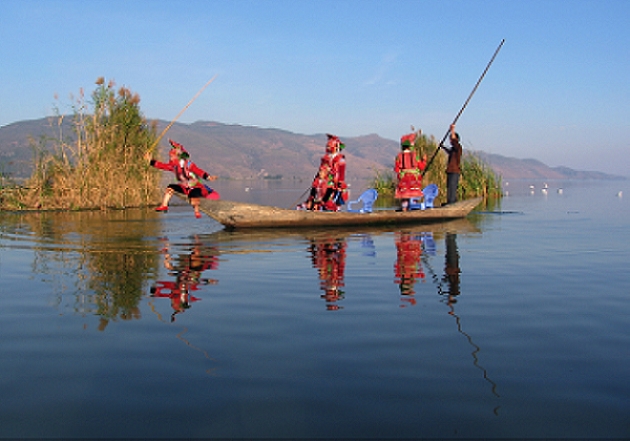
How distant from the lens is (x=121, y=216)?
17688mm

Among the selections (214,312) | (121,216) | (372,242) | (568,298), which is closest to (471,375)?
(214,312)

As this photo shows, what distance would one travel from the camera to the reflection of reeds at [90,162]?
20.0m

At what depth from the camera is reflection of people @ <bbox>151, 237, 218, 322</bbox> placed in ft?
20.8

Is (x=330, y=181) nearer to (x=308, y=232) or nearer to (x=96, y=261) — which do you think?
(x=308, y=232)

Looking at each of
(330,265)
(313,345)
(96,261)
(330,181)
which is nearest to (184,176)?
(330,181)

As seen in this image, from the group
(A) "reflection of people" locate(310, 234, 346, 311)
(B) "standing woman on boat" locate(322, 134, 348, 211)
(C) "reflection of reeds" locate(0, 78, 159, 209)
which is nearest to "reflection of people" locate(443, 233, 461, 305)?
(A) "reflection of people" locate(310, 234, 346, 311)

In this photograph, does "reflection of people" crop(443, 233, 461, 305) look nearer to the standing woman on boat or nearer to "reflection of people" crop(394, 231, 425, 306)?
"reflection of people" crop(394, 231, 425, 306)

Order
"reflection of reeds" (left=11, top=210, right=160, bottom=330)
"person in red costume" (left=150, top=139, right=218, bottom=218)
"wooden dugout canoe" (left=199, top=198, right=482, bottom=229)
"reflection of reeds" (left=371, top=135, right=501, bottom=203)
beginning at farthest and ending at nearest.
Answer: "reflection of reeds" (left=371, top=135, right=501, bottom=203), "person in red costume" (left=150, top=139, right=218, bottom=218), "wooden dugout canoe" (left=199, top=198, right=482, bottom=229), "reflection of reeds" (left=11, top=210, right=160, bottom=330)

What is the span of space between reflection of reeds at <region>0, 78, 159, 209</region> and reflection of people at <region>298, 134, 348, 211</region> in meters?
7.79

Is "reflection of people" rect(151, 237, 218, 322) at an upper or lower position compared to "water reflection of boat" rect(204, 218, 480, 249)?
lower

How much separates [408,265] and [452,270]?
0.69 metres

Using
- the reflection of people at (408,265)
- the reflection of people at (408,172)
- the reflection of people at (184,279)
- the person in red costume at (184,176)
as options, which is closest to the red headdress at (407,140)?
the reflection of people at (408,172)

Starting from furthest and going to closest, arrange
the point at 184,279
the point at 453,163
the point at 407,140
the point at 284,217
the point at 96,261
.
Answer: the point at 453,163 → the point at 407,140 → the point at 284,217 → the point at 96,261 → the point at 184,279

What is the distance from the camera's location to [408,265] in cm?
888
